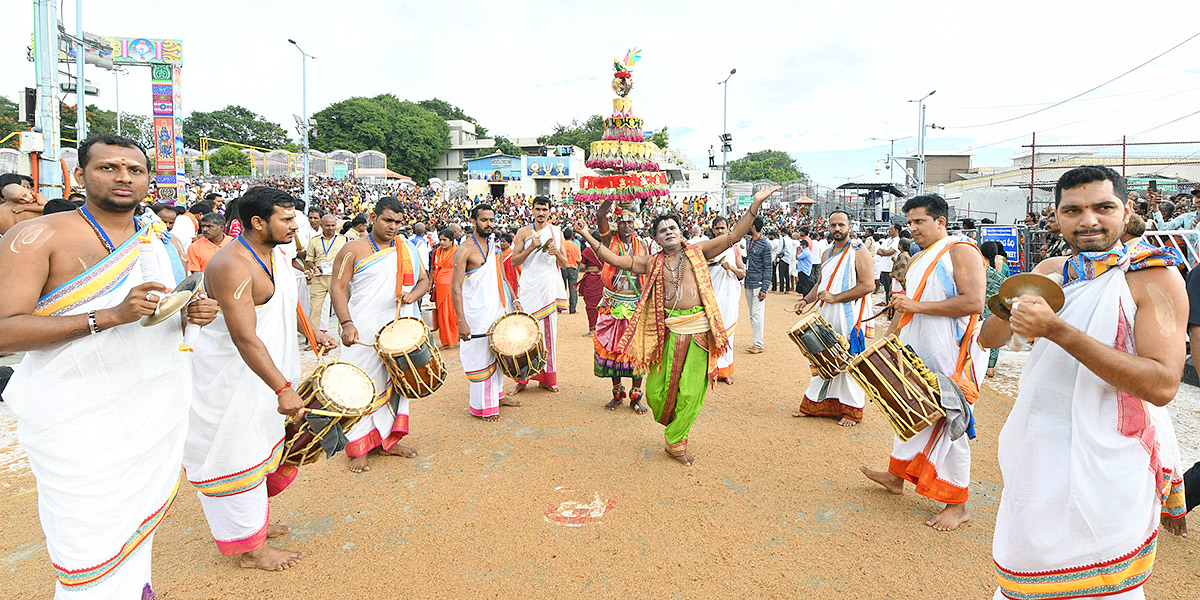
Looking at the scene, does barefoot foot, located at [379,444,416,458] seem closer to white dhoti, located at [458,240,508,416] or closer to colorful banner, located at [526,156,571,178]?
white dhoti, located at [458,240,508,416]

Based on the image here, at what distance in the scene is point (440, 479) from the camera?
4664mm

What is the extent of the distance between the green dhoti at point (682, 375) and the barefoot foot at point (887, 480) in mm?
1311

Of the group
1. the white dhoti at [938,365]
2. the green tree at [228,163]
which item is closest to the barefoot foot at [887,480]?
the white dhoti at [938,365]

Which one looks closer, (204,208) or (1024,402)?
(1024,402)

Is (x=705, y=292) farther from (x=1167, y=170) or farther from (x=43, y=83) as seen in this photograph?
(x=1167, y=170)

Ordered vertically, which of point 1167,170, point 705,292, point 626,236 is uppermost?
point 1167,170

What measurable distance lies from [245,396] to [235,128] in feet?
272

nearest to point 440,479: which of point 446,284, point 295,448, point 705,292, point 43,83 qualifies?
point 295,448

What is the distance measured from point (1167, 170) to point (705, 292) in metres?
38.7

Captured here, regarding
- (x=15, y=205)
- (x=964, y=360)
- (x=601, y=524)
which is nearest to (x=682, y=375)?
(x=601, y=524)

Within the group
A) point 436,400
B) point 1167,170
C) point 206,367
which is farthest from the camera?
point 1167,170

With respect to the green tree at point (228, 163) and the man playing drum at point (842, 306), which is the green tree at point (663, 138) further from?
the man playing drum at point (842, 306)

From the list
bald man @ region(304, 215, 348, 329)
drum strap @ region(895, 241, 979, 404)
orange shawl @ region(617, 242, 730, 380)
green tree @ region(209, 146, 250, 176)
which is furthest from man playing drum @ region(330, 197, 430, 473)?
green tree @ region(209, 146, 250, 176)

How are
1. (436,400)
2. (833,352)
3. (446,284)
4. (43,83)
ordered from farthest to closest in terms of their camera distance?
1. (43,83)
2. (446,284)
3. (436,400)
4. (833,352)
